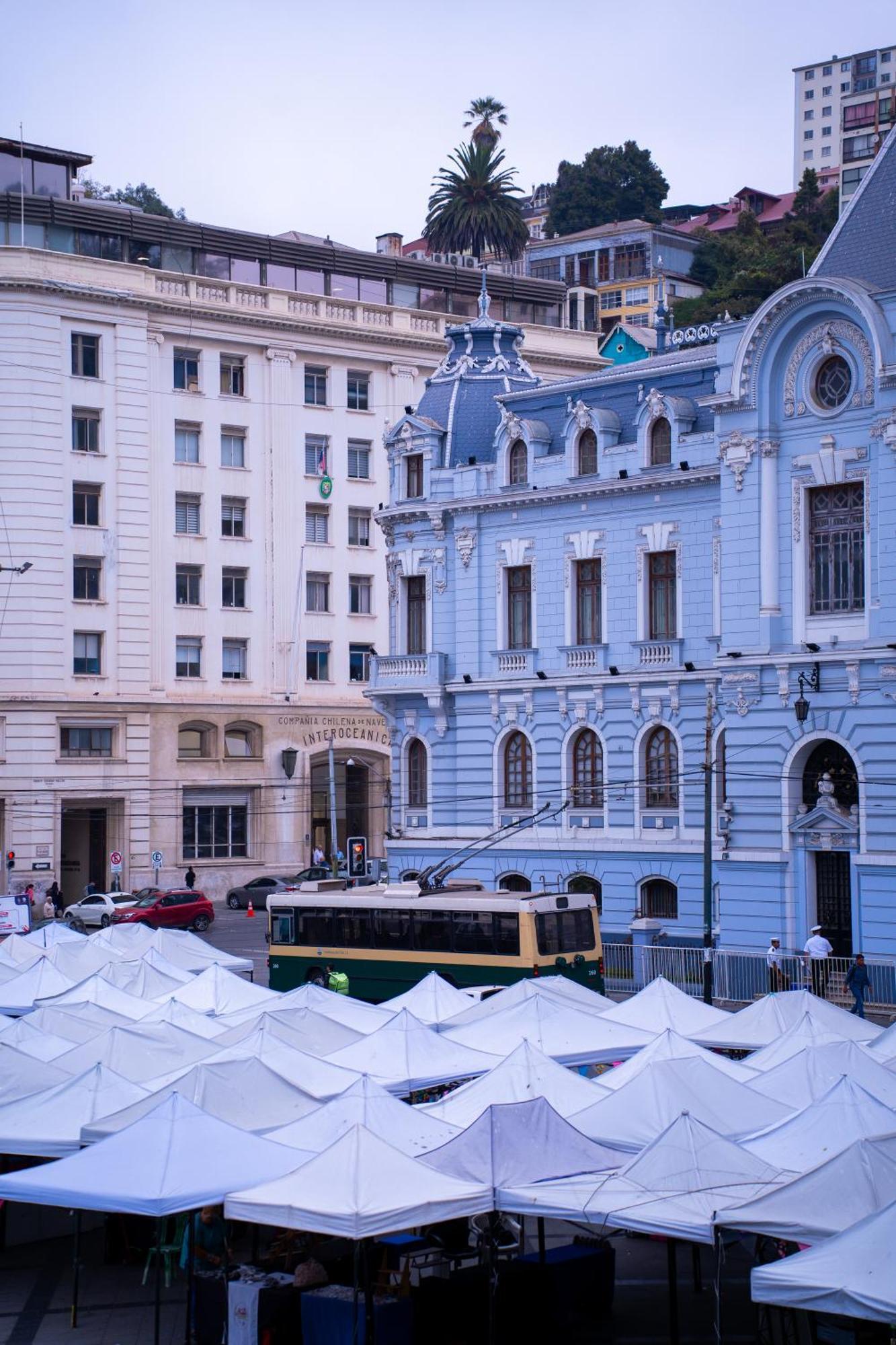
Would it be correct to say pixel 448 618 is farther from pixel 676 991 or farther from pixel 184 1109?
pixel 184 1109

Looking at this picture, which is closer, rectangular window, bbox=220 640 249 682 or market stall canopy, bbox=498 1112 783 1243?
market stall canopy, bbox=498 1112 783 1243

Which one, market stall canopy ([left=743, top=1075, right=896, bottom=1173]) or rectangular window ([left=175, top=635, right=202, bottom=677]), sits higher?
rectangular window ([left=175, top=635, right=202, bottom=677])

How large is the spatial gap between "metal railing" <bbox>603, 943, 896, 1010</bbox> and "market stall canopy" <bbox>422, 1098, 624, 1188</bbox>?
20473 millimetres

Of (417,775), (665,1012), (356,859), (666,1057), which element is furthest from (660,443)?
(666,1057)

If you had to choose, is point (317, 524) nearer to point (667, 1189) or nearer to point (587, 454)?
point (587, 454)

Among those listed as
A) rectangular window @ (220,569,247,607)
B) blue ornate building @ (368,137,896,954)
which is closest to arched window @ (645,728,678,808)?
blue ornate building @ (368,137,896,954)

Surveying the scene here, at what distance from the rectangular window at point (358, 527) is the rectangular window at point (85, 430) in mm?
11292

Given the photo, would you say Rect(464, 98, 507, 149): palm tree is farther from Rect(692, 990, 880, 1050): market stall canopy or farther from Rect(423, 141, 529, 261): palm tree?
Rect(692, 990, 880, 1050): market stall canopy

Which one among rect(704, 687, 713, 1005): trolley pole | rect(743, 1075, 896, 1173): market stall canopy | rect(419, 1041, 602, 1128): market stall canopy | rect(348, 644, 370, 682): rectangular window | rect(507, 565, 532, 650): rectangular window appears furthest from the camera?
rect(348, 644, 370, 682): rectangular window

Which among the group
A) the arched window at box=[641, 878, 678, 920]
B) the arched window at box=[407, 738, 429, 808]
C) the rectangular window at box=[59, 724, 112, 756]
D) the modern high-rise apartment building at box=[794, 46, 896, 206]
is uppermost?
the modern high-rise apartment building at box=[794, 46, 896, 206]

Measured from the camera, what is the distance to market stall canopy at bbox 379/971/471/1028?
94.6ft

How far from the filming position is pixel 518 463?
50.4m

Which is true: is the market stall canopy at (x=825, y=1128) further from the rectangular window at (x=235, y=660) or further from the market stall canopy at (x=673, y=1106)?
the rectangular window at (x=235, y=660)

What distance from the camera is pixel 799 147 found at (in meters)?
149
